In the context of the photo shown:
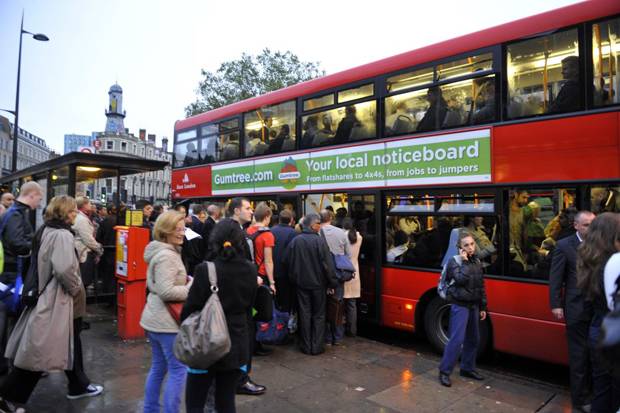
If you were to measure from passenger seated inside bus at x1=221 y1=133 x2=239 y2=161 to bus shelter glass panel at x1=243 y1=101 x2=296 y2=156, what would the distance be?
0.29 m

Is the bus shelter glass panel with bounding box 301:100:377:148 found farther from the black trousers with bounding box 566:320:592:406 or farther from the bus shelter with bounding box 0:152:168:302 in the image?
the black trousers with bounding box 566:320:592:406

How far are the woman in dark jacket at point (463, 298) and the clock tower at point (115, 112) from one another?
402 ft

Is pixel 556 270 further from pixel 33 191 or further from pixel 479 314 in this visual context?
pixel 33 191

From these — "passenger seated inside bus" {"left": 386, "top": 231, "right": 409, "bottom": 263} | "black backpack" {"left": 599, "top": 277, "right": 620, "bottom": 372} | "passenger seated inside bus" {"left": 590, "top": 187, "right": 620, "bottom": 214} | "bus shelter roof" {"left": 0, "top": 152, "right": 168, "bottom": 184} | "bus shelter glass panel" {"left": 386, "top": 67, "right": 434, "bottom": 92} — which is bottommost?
"black backpack" {"left": 599, "top": 277, "right": 620, "bottom": 372}

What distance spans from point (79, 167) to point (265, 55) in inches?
1128

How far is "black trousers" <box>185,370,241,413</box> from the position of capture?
3.03 metres

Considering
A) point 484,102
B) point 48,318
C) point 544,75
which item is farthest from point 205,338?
point 544,75

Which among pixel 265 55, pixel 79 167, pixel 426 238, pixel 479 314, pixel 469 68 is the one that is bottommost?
pixel 479 314

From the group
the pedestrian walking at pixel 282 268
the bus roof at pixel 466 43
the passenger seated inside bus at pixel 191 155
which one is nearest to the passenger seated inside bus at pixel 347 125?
the bus roof at pixel 466 43

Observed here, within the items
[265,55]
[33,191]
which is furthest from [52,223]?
[265,55]

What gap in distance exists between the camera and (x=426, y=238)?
251 inches

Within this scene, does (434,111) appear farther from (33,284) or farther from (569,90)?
(33,284)

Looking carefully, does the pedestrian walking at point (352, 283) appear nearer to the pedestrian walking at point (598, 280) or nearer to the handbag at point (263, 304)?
the handbag at point (263, 304)

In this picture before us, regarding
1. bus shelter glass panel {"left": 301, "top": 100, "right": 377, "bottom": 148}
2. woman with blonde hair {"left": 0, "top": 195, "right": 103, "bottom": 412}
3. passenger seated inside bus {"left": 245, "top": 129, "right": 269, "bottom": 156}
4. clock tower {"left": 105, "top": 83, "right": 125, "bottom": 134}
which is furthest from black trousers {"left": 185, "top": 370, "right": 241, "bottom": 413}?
clock tower {"left": 105, "top": 83, "right": 125, "bottom": 134}
